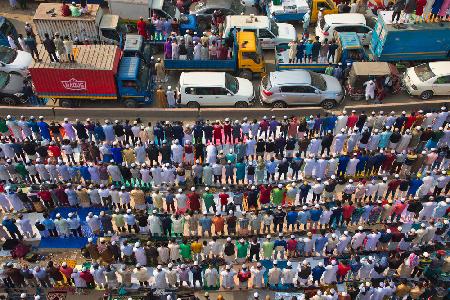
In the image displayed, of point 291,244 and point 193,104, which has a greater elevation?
point 193,104

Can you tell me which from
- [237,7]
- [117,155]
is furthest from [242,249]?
[237,7]

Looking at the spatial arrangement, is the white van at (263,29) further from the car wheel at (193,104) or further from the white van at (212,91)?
the car wheel at (193,104)

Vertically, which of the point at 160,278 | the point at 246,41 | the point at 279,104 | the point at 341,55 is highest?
the point at 246,41

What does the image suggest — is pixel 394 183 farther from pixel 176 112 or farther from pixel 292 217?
pixel 176 112

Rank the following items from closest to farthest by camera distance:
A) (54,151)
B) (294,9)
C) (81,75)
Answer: (54,151) < (81,75) < (294,9)

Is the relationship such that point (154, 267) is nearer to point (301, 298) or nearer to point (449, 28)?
point (301, 298)

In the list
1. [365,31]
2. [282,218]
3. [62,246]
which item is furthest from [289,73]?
[62,246]

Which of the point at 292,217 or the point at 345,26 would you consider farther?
the point at 345,26

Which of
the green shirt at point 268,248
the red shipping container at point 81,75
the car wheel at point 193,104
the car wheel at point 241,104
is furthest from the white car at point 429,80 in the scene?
the red shipping container at point 81,75
